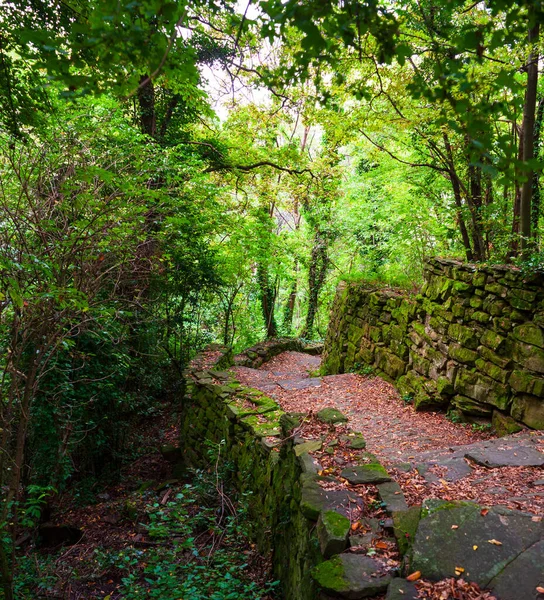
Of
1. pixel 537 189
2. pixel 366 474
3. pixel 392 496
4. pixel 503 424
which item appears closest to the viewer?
pixel 392 496

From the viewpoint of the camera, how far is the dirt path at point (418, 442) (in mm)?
2982

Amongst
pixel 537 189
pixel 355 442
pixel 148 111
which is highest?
pixel 148 111

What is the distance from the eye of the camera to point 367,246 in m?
12.7

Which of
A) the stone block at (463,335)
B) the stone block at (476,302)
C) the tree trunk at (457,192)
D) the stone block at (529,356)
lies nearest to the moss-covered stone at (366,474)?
the stone block at (529,356)

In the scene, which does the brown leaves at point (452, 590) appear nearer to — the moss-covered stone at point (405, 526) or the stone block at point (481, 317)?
the moss-covered stone at point (405, 526)

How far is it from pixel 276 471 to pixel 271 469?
0.19 metres

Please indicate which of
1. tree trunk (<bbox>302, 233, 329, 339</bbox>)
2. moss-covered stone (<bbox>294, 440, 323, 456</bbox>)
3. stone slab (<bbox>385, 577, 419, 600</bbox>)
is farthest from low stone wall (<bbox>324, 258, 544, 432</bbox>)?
tree trunk (<bbox>302, 233, 329, 339</bbox>)

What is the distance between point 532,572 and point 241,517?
3.65 meters

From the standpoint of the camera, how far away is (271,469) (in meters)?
4.62

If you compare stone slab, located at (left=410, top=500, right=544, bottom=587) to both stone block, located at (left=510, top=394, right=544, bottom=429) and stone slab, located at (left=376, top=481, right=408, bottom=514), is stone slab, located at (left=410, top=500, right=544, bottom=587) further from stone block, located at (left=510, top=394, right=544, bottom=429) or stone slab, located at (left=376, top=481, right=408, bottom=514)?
stone block, located at (left=510, top=394, right=544, bottom=429)

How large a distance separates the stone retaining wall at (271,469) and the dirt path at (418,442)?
0.70 meters

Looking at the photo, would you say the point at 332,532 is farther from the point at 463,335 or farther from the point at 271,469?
the point at 463,335

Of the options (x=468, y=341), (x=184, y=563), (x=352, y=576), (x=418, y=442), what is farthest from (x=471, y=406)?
(x=184, y=563)

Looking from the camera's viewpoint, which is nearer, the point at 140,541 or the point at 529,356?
the point at 529,356
